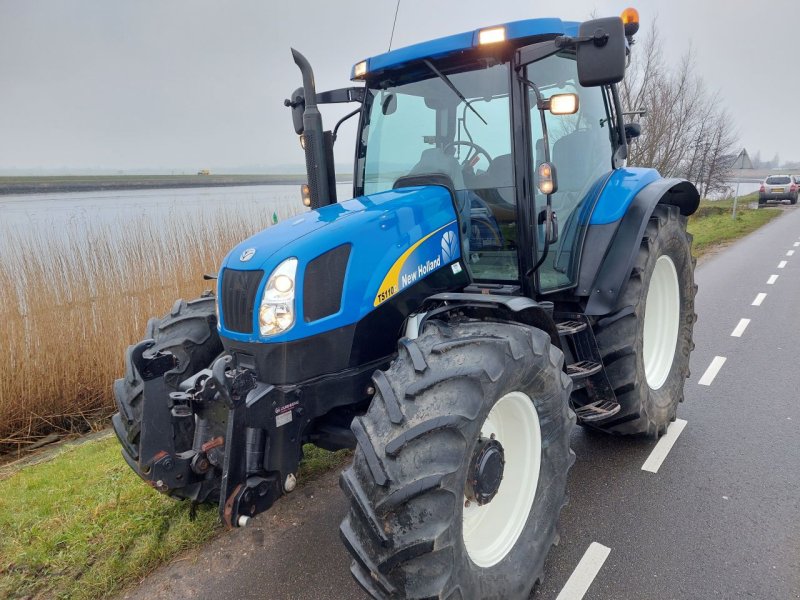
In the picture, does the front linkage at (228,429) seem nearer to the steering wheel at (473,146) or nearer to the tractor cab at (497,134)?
the tractor cab at (497,134)

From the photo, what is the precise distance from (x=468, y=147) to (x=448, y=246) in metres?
0.54

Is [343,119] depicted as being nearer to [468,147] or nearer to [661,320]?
[468,147]

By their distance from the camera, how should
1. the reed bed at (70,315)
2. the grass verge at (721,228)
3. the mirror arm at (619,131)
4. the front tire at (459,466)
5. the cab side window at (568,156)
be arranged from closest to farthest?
the front tire at (459,466) → the cab side window at (568,156) → the mirror arm at (619,131) → the reed bed at (70,315) → the grass verge at (721,228)

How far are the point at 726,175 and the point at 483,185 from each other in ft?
98.0

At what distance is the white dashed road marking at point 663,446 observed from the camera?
3219 mm

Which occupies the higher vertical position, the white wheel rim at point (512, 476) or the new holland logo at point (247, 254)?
the new holland logo at point (247, 254)

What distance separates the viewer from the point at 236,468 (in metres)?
2.06

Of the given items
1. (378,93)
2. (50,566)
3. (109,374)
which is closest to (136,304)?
(109,374)

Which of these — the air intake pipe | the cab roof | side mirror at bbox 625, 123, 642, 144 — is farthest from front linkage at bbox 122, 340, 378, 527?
side mirror at bbox 625, 123, 642, 144

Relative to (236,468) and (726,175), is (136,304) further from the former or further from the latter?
(726,175)

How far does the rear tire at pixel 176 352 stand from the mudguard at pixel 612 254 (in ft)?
6.44

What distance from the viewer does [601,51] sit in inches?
89.9

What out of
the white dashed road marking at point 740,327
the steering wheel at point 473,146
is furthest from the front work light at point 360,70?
the white dashed road marking at point 740,327

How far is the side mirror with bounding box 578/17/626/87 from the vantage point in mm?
2262
